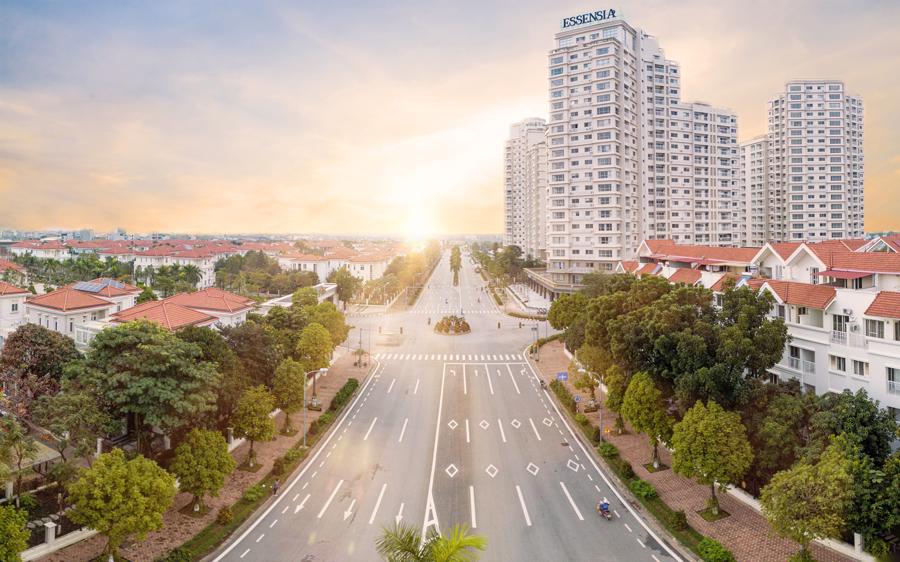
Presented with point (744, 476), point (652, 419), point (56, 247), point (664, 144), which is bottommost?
point (744, 476)

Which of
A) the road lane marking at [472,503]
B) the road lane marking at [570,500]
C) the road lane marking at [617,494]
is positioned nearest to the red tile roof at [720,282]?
the road lane marking at [617,494]

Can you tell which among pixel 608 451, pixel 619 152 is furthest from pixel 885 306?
pixel 619 152

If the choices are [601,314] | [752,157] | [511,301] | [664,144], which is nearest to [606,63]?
[664,144]

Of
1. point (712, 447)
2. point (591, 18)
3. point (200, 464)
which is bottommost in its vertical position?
point (200, 464)

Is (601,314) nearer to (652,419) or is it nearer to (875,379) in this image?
(652,419)

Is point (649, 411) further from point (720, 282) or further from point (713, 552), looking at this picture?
point (720, 282)

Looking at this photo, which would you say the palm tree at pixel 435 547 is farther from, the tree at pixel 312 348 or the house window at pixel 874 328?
the tree at pixel 312 348

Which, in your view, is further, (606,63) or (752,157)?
(752,157)

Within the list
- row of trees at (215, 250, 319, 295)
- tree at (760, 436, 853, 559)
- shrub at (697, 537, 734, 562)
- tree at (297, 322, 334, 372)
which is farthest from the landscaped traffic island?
tree at (760, 436, 853, 559)
